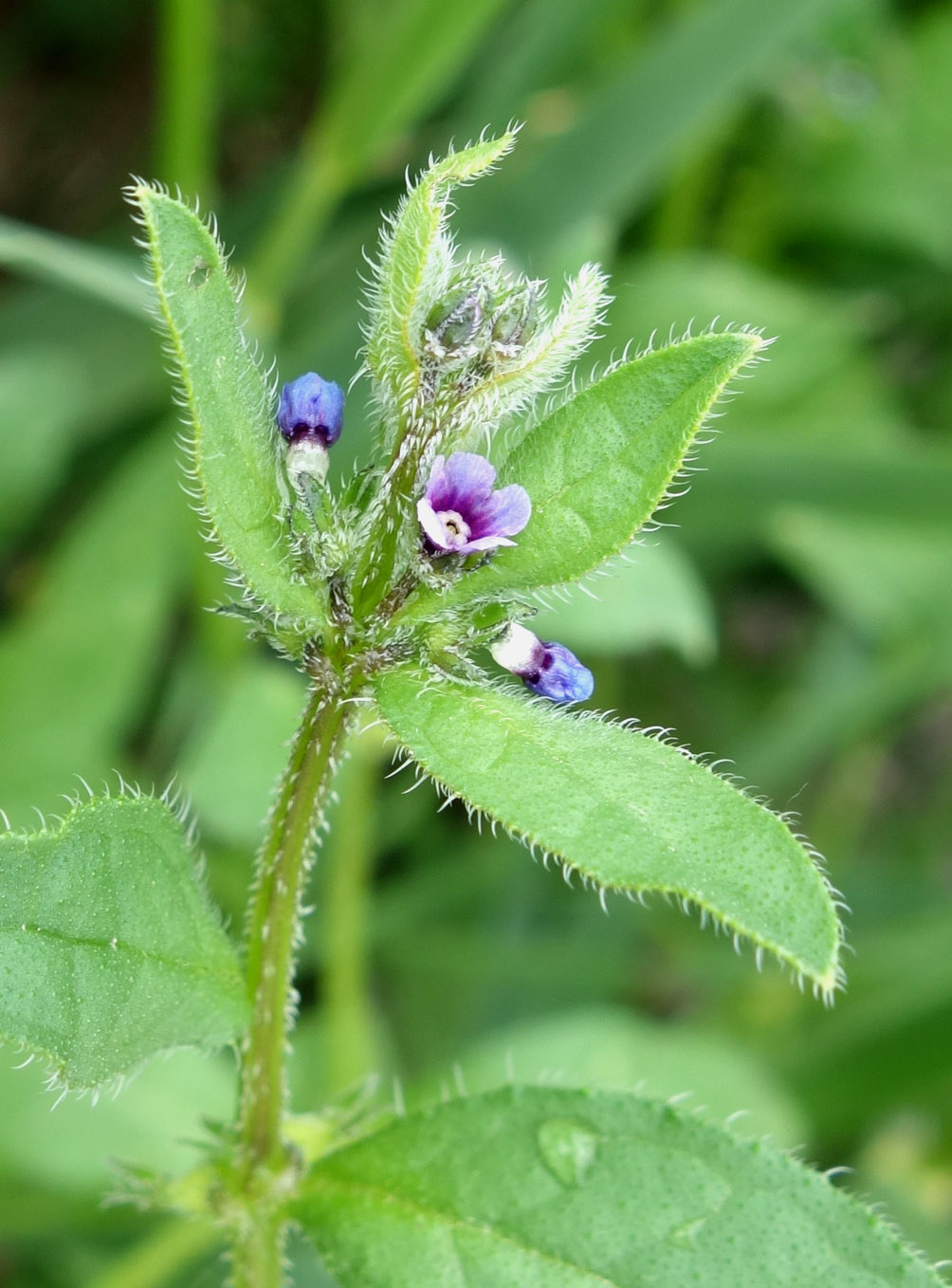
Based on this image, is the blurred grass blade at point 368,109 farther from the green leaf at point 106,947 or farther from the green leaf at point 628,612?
the green leaf at point 106,947

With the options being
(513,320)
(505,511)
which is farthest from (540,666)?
(513,320)

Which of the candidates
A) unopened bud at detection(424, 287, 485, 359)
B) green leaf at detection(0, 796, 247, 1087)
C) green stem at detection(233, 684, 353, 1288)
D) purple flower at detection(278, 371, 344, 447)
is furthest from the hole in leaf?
green leaf at detection(0, 796, 247, 1087)

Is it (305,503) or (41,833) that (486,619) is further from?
(41,833)

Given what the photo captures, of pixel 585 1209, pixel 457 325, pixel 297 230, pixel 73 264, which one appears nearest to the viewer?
pixel 457 325

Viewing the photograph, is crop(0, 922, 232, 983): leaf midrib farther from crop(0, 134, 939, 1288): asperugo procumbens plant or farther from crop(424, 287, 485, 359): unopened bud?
crop(424, 287, 485, 359): unopened bud

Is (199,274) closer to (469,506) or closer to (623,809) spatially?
(469,506)

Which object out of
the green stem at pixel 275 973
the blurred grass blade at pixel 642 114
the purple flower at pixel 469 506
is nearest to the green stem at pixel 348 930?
the blurred grass blade at pixel 642 114

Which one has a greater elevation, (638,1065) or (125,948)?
(638,1065)
